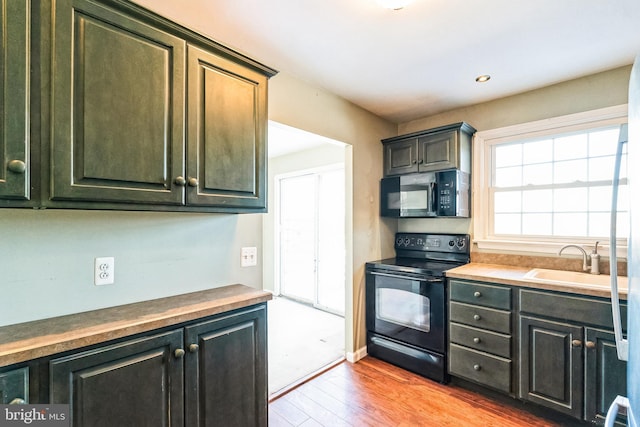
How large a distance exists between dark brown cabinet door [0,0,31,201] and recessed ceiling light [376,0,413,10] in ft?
4.89

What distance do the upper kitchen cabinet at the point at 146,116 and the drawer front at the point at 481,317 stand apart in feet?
5.93

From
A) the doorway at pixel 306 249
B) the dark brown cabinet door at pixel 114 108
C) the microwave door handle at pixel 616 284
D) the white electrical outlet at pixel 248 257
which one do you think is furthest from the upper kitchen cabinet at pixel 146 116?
the microwave door handle at pixel 616 284

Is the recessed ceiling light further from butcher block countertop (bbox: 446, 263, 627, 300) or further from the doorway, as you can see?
butcher block countertop (bbox: 446, 263, 627, 300)

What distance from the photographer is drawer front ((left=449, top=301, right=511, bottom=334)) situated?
6.99ft

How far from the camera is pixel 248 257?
1988 millimetres

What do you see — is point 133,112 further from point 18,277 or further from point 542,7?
point 542,7

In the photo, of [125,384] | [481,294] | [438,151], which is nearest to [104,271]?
[125,384]

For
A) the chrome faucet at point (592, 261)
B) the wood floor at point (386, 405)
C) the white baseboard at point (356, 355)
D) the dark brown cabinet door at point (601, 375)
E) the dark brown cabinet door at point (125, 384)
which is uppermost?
the chrome faucet at point (592, 261)

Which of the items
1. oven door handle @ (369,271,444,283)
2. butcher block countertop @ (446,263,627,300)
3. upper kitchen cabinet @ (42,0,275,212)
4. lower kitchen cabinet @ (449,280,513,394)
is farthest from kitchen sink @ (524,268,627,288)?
upper kitchen cabinet @ (42,0,275,212)

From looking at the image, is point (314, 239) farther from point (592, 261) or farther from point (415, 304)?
point (592, 261)

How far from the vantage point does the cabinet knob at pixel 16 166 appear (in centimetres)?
98

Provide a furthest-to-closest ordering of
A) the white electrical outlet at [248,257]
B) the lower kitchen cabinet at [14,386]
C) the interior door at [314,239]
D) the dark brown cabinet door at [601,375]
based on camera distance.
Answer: the interior door at [314,239]
the white electrical outlet at [248,257]
the dark brown cabinet door at [601,375]
the lower kitchen cabinet at [14,386]

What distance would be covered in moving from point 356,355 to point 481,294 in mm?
1290

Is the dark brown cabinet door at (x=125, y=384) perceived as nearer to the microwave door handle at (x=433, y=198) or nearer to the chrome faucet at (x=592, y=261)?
the microwave door handle at (x=433, y=198)
